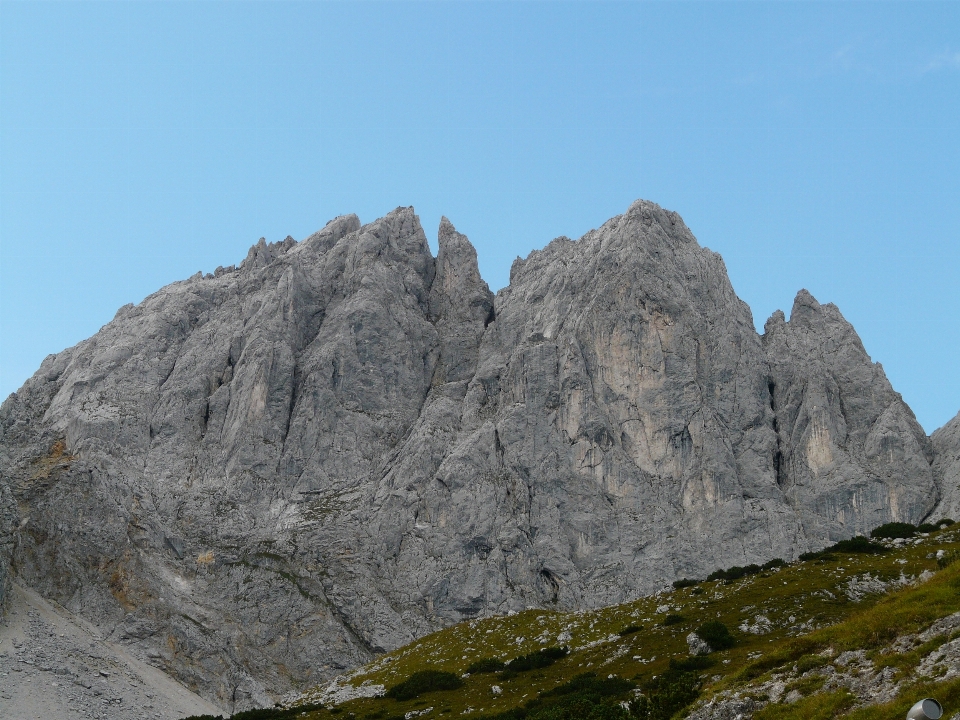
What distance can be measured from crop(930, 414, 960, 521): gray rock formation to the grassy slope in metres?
50.6

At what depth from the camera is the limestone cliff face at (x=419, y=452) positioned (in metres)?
112

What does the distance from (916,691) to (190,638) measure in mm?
97023

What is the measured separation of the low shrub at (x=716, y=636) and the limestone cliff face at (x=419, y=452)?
59.6m

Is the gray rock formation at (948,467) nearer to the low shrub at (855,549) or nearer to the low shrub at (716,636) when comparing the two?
the low shrub at (855,549)

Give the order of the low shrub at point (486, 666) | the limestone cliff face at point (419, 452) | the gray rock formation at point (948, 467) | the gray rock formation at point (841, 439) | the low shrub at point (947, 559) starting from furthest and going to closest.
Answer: the gray rock formation at point (841, 439) → the gray rock formation at point (948, 467) → the limestone cliff face at point (419, 452) → the low shrub at point (486, 666) → the low shrub at point (947, 559)

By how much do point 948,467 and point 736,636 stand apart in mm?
81828

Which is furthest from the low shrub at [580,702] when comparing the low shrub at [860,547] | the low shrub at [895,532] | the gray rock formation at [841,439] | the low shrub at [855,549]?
the gray rock formation at [841,439]

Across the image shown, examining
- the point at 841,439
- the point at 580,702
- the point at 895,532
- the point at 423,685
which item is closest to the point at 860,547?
the point at 895,532

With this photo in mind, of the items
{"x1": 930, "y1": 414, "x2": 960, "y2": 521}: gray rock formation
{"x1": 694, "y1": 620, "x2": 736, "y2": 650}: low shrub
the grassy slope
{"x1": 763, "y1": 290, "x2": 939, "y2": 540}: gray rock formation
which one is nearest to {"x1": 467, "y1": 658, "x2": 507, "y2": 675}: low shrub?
the grassy slope

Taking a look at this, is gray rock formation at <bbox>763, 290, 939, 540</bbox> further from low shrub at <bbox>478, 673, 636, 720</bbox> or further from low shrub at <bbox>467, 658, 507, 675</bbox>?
low shrub at <bbox>478, 673, 636, 720</bbox>

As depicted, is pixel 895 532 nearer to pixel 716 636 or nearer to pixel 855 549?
pixel 855 549

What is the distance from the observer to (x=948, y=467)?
121m

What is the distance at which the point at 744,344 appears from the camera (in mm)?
137375

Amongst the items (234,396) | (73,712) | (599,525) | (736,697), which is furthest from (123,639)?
(736,697)
